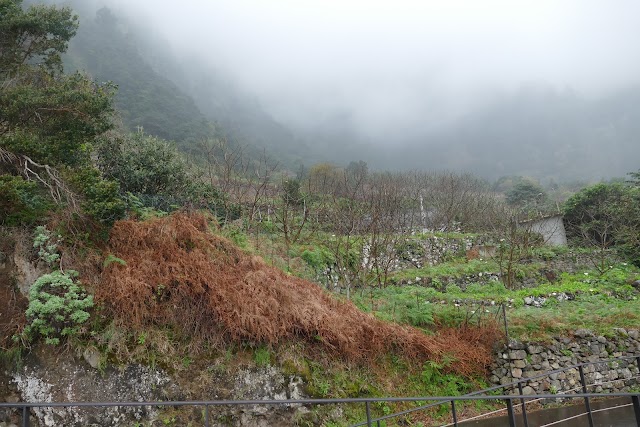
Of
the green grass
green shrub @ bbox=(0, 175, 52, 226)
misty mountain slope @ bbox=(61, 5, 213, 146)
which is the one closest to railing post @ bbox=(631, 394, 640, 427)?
the green grass

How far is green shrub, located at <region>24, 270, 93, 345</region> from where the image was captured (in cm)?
723

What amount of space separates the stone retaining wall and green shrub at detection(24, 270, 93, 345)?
33.7 ft

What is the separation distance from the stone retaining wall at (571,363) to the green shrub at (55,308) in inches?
404

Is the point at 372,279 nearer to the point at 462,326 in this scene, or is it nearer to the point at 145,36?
the point at 462,326

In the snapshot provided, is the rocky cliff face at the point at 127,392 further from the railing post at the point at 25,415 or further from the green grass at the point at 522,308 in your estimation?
the green grass at the point at 522,308

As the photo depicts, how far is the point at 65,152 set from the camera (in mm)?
9875

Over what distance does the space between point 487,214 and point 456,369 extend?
23.4 m

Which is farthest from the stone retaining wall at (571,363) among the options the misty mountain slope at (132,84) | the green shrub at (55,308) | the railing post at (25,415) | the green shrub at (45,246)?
the misty mountain slope at (132,84)

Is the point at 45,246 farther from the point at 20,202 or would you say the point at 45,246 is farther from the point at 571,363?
the point at 571,363

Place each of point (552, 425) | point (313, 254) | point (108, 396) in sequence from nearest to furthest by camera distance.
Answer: point (108, 396), point (552, 425), point (313, 254)

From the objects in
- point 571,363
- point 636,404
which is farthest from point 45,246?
point 571,363

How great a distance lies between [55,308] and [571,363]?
13.0 meters

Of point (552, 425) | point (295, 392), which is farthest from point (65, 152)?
point (552, 425)

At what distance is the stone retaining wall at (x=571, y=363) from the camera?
37.1ft
